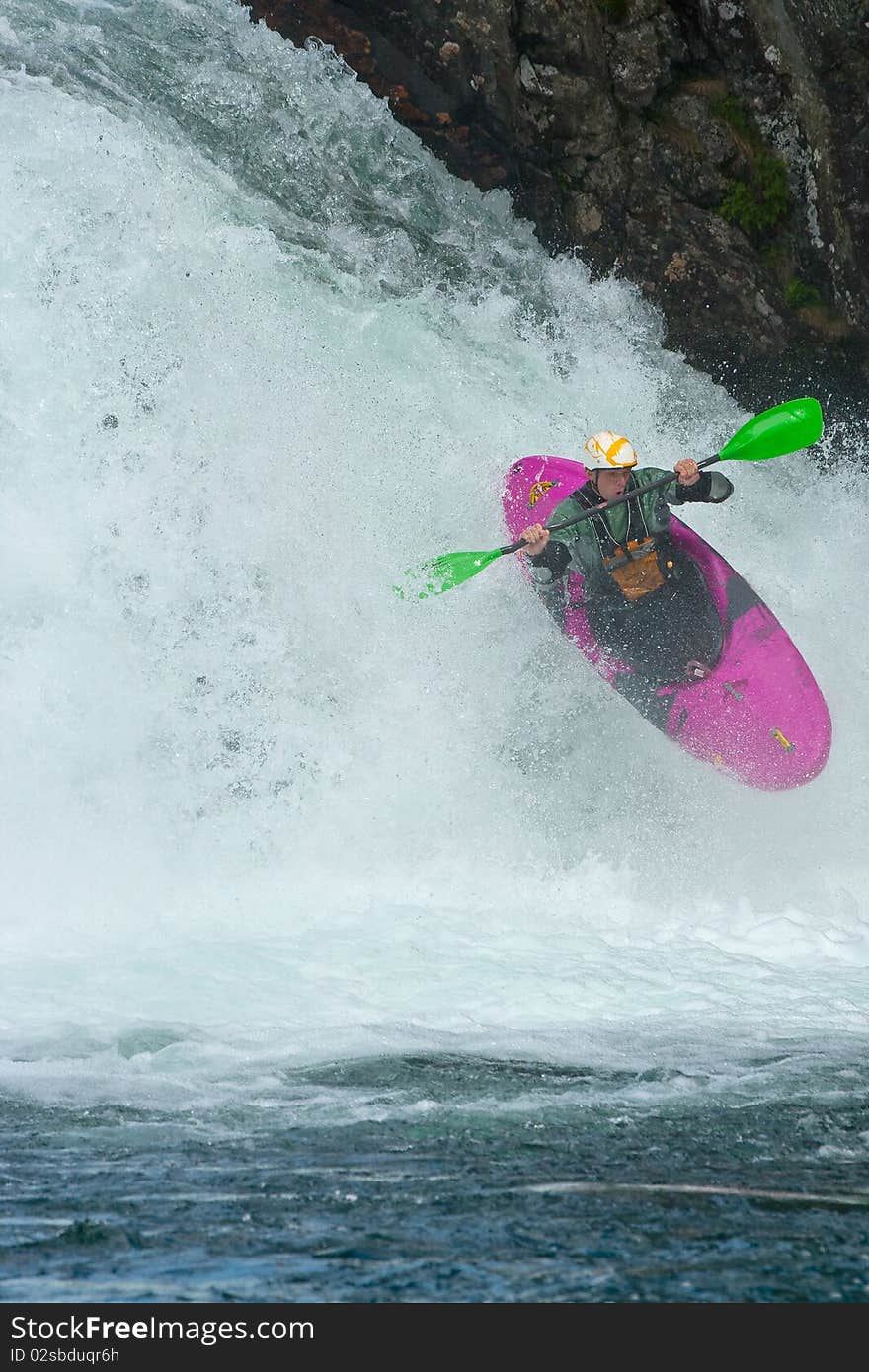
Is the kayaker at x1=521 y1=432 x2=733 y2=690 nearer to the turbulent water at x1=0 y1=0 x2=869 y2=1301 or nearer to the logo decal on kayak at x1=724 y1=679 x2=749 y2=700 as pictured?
the logo decal on kayak at x1=724 y1=679 x2=749 y2=700

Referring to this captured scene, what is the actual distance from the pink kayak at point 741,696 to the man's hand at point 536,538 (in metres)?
0.52

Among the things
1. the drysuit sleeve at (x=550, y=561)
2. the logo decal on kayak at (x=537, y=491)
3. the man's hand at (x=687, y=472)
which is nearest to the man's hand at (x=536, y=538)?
the drysuit sleeve at (x=550, y=561)

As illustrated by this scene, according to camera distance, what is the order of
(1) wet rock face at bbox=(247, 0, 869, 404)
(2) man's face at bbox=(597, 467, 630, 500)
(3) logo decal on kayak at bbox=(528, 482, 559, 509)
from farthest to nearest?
1. (1) wet rock face at bbox=(247, 0, 869, 404)
2. (3) logo decal on kayak at bbox=(528, 482, 559, 509)
3. (2) man's face at bbox=(597, 467, 630, 500)

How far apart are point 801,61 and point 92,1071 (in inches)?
264

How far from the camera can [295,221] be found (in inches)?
293

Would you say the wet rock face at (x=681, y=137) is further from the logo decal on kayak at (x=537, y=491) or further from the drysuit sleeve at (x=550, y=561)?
the drysuit sleeve at (x=550, y=561)

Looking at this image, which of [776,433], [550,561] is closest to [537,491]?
[550,561]

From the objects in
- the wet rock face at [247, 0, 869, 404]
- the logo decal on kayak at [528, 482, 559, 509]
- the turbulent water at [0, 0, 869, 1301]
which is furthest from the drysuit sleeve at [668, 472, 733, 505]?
the wet rock face at [247, 0, 869, 404]

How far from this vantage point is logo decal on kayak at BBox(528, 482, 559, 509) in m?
6.48

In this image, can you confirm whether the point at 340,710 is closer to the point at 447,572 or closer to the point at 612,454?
the point at 447,572

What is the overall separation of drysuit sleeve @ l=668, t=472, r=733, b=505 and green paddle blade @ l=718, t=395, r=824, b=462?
314 millimetres

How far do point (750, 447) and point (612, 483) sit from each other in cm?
86
